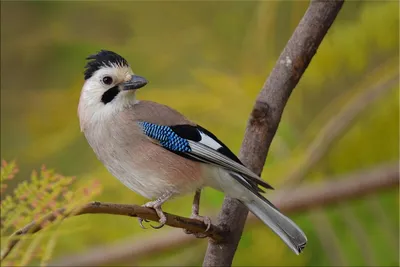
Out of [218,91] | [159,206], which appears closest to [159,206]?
[159,206]

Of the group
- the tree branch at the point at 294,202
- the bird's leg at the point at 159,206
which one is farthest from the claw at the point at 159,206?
the tree branch at the point at 294,202

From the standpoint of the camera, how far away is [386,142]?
2.56 m

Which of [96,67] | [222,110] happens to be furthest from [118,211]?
[222,110]

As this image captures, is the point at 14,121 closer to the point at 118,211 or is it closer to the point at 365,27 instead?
the point at 365,27

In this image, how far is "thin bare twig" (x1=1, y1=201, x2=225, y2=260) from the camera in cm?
110

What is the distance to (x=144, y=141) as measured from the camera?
203 cm

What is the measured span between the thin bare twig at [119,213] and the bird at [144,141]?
0.61 ft

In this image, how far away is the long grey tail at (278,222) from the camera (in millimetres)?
1767

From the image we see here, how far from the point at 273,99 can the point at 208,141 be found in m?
0.23

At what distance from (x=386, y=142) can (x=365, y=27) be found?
38 centimetres

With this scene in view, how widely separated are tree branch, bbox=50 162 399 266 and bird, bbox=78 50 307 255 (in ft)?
0.84

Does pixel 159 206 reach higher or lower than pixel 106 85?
lower

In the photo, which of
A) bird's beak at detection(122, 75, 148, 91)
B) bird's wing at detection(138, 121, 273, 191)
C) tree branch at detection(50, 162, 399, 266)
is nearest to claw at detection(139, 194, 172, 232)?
bird's wing at detection(138, 121, 273, 191)

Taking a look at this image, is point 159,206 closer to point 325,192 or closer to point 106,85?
point 106,85
